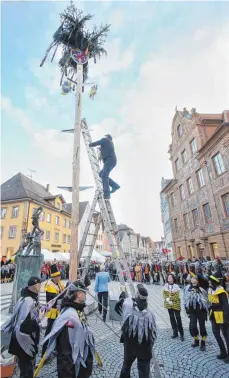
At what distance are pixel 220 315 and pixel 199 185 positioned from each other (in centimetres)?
1584

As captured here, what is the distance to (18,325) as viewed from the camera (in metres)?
3.11

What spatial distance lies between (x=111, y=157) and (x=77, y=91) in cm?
231

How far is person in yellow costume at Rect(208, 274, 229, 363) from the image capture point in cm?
456

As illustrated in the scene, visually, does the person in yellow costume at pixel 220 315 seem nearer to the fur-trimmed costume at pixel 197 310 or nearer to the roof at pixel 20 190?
the fur-trimmed costume at pixel 197 310

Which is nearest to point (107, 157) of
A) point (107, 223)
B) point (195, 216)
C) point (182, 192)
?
point (107, 223)

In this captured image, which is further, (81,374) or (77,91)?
(77,91)

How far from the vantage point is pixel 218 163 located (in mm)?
16109

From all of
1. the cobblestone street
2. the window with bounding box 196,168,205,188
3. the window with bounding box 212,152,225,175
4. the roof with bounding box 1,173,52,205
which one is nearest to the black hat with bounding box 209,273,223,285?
the cobblestone street

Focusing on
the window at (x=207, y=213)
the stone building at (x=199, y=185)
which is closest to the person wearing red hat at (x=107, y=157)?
the stone building at (x=199, y=185)

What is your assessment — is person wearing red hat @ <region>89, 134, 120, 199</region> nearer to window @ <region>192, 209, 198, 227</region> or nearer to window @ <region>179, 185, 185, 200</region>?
window @ <region>192, 209, 198, 227</region>

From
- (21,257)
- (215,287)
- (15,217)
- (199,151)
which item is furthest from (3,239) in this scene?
(215,287)

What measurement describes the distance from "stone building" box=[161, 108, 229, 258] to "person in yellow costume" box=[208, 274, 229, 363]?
1158 cm

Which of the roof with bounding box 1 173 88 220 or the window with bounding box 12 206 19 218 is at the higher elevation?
the roof with bounding box 1 173 88 220

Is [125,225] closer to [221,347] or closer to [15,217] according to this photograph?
[15,217]
